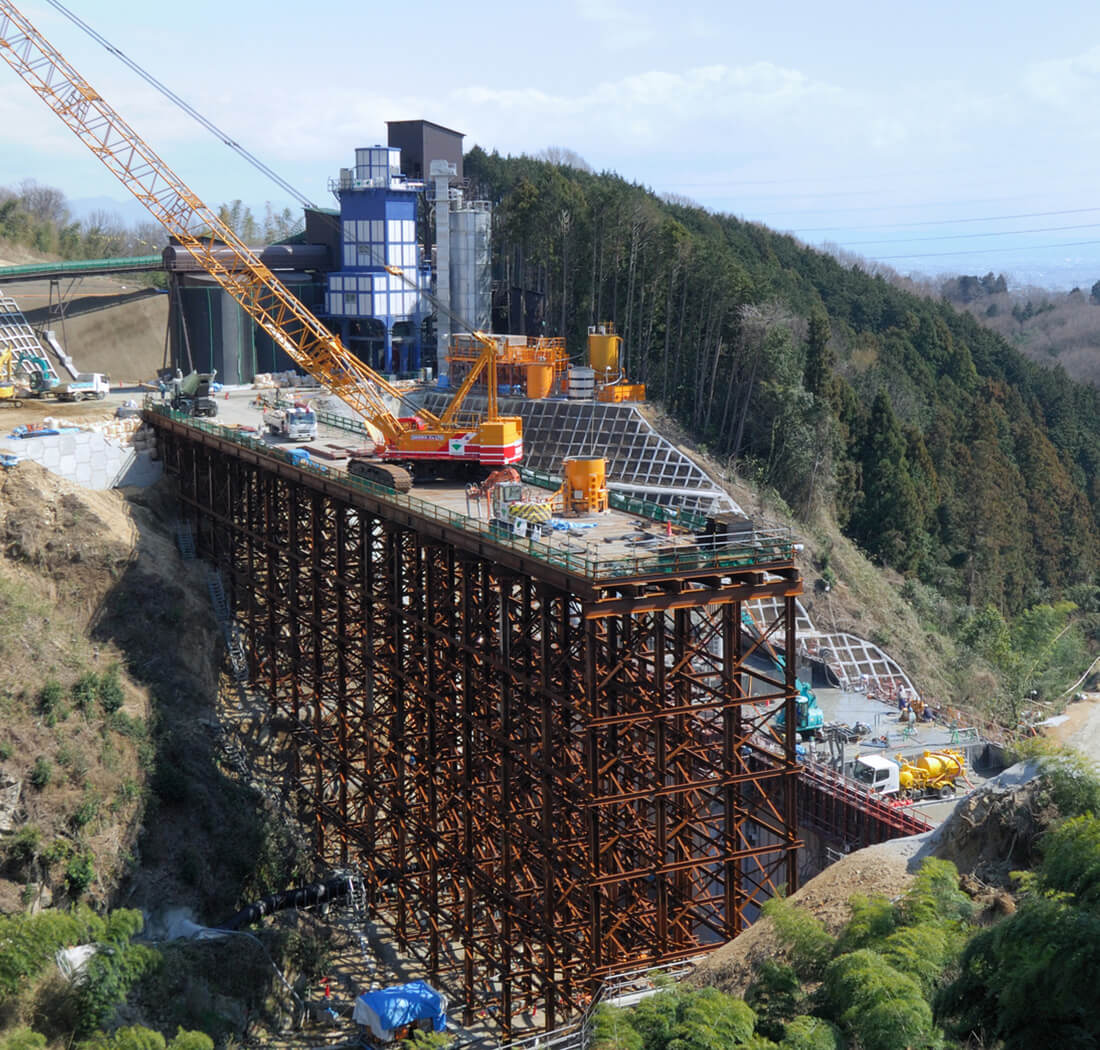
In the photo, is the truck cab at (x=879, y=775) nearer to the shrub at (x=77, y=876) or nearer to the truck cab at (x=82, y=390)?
the shrub at (x=77, y=876)

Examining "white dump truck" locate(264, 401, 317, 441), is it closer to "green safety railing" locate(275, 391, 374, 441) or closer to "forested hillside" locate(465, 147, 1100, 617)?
"green safety railing" locate(275, 391, 374, 441)

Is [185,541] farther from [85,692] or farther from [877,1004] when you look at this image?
[877,1004]

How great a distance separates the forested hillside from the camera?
79000mm

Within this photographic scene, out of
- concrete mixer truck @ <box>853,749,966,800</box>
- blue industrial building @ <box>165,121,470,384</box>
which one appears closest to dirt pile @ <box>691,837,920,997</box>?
concrete mixer truck @ <box>853,749,966,800</box>

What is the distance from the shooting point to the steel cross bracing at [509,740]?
3384 cm

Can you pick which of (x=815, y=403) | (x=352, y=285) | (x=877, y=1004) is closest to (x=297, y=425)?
(x=352, y=285)

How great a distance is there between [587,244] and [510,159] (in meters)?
36.9

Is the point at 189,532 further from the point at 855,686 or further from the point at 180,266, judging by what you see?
the point at 855,686

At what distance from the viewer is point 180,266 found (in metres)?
77.3

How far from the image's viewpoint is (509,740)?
37375 mm

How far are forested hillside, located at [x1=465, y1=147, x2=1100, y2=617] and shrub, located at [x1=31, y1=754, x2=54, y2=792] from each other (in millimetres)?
42835

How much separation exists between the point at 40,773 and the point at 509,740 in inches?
653

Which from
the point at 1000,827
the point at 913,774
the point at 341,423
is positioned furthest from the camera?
the point at 341,423

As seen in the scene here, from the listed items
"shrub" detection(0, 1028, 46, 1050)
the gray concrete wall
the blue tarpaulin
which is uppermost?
the gray concrete wall
